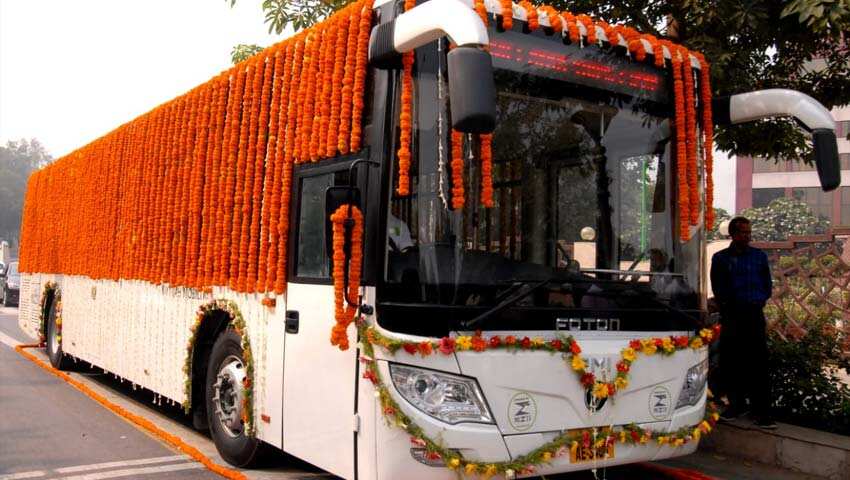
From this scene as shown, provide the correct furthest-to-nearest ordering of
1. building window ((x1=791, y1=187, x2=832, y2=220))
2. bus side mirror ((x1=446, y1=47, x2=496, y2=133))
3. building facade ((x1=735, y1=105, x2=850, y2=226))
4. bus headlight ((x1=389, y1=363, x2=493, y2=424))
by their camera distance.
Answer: building window ((x1=791, y1=187, x2=832, y2=220)) < building facade ((x1=735, y1=105, x2=850, y2=226)) < bus headlight ((x1=389, y1=363, x2=493, y2=424)) < bus side mirror ((x1=446, y1=47, x2=496, y2=133))

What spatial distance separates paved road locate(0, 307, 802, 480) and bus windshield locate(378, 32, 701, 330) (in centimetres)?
165

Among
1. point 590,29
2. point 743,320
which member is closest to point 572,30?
point 590,29

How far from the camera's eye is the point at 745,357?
22.2 ft

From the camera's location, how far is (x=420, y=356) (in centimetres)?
411

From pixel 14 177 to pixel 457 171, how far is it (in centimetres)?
11772

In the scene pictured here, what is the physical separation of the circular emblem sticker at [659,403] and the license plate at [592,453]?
1.25 ft

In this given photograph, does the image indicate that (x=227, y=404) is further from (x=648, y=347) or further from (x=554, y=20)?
(x=554, y=20)

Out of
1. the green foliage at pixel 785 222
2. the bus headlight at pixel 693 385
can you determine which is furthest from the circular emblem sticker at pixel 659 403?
the green foliage at pixel 785 222

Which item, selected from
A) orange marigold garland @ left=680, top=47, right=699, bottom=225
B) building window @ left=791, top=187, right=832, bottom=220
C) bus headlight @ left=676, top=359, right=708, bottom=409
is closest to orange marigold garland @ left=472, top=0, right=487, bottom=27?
orange marigold garland @ left=680, top=47, right=699, bottom=225

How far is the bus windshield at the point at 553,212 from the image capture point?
425cm

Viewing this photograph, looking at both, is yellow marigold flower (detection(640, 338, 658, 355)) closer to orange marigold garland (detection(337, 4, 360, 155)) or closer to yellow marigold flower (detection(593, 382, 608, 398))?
yellow marigold flower (detection(593, 382, 608, 398))

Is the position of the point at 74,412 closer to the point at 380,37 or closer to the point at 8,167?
the point at 380,37

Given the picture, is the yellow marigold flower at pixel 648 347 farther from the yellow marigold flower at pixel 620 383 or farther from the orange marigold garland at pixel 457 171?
the orange marigold garland at pixel 457 171

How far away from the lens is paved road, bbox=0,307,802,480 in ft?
20.0
